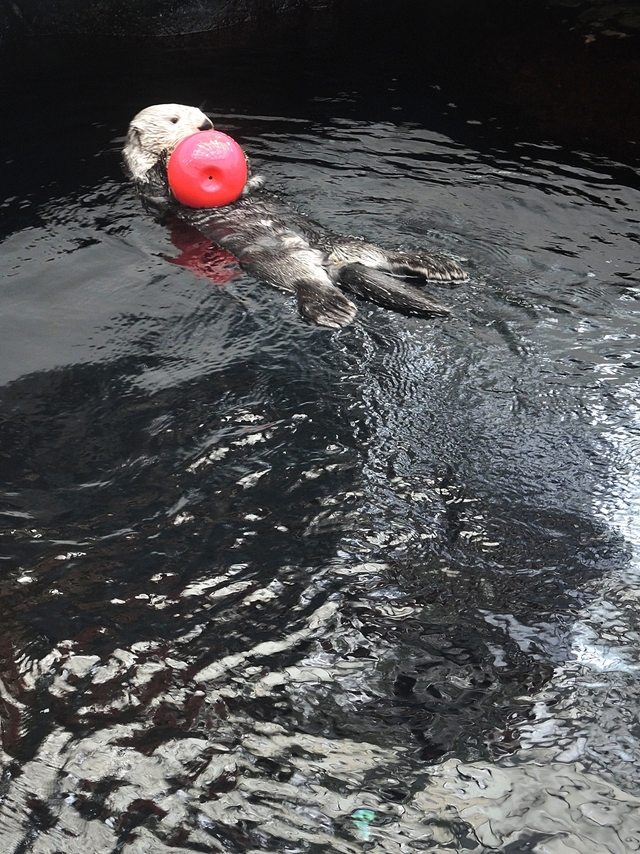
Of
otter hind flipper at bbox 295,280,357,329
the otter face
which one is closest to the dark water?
otter hind flipper at bbox 295,280,357,329

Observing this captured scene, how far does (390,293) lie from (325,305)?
1.11 feet

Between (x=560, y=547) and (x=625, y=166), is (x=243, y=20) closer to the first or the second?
(x=625, y=166)

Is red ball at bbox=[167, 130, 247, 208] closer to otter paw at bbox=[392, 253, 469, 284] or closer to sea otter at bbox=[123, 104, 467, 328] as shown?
sea otter at bbox=[123, 104, 467, 328]

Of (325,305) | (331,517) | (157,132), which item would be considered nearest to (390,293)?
(325,305)

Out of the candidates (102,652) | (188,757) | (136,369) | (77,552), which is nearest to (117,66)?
(136,369)

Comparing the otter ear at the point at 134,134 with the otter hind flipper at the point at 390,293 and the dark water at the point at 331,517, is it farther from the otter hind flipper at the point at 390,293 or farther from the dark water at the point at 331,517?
the otter hind flipper at the point at 390,293

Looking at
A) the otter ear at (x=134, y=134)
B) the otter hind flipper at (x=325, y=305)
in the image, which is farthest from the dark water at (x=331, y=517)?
the otter ear at (x=134, y=134)

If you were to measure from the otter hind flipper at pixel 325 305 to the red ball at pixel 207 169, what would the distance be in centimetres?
108

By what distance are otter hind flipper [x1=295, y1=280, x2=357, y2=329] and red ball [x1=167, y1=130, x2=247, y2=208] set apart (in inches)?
42.7

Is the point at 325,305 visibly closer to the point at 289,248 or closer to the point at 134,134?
the point at 289,248

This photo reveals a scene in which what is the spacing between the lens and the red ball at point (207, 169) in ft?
15.6

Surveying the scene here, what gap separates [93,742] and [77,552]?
34.1 inches

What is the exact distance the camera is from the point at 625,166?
5.34 metres

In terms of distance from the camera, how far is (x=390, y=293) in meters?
3.97
